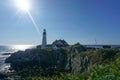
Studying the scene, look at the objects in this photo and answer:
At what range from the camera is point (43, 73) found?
69375 millimetres

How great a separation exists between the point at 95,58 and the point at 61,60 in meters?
34.9

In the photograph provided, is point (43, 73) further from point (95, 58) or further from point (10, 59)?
point (10, 59)

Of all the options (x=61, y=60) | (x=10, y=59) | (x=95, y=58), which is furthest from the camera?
→ (x=10, y=59)

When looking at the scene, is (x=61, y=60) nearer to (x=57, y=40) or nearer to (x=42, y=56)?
(x=42, y=56)

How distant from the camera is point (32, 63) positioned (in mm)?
96875

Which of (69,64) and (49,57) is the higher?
(49,57)

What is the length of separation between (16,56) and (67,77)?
3816 inches

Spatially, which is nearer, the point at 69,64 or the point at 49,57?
the point at 69,64

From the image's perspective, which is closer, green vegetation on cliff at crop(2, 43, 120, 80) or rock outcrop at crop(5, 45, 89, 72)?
green vegetation on cliff at crop(2, 43, 120, 80)

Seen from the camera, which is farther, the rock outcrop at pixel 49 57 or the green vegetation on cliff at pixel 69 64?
the rock outcrop at pixel 49 57

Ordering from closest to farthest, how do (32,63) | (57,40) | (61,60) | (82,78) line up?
(82,78)
(61,60)
(32,63)
(57,40)

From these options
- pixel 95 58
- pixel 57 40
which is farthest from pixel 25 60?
pixel 95 58

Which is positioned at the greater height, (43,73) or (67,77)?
(67,77)

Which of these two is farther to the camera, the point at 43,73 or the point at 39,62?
the point at 39,62
